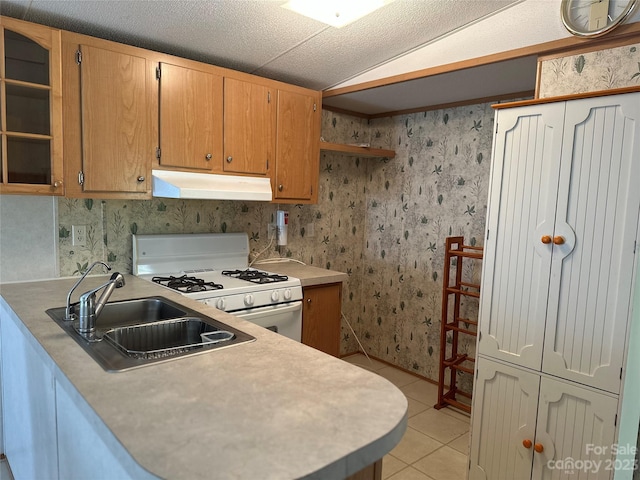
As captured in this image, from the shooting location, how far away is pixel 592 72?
1950mm

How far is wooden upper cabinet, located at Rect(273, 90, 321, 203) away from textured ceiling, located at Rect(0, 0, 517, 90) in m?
0.24

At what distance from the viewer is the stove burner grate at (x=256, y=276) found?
8.61 ft

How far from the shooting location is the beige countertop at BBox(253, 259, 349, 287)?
9.21 ft

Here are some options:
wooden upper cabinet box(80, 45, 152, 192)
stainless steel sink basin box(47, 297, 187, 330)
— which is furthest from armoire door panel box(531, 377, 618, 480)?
wooden upper cabinet box(80, 45, 152, 192)

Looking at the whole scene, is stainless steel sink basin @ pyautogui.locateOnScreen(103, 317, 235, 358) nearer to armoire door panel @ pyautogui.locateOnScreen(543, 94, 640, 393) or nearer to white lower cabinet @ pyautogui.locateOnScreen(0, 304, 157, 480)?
white lower cabinet @ pyautogui.locateOnScreen(0, 304, 157, 480)

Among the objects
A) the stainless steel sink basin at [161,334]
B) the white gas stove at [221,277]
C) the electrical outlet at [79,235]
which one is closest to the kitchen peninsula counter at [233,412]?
the stainless steel sink basin at [161,334]

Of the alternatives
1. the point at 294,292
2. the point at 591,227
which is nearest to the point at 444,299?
the point at 294,292

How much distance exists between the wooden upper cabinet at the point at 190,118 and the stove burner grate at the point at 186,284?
66 cm

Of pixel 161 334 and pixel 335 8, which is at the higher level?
pixel 335 8

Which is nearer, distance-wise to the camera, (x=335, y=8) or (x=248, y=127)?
(x=335, y=8)

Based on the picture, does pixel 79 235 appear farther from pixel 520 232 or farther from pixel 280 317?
pixel 520 232

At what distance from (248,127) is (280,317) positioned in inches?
48.0

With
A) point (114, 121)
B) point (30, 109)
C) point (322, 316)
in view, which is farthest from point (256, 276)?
point (30, 109)

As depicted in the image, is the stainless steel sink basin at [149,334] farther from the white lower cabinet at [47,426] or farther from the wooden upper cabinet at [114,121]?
the wooden upper cabinet at [114,121]
